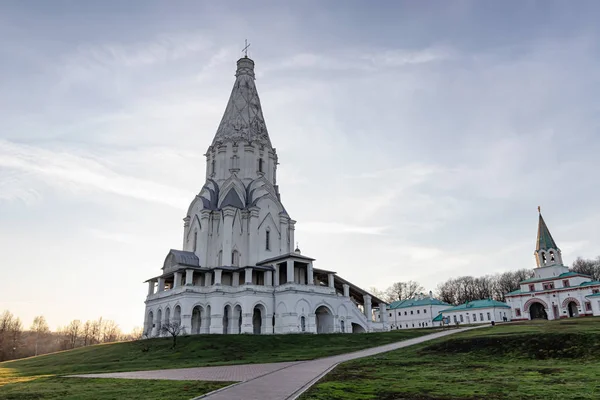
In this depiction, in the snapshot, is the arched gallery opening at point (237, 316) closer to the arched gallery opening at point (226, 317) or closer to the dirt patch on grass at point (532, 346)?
the arched gallery opening at point (226, 317)

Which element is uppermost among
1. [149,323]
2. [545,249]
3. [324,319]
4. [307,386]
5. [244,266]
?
[545,249]

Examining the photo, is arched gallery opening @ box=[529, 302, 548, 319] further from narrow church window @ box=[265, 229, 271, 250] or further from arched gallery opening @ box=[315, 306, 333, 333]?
A: narrow church window @ box=[265, 229, 271, 250]

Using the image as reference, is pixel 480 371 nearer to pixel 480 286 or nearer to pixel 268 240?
pixel 268 240

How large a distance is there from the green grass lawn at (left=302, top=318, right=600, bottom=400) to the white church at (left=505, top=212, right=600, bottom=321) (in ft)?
137

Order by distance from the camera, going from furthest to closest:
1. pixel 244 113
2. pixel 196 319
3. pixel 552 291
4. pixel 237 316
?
pixel 552 291, pixel 244 113, pixel 196 319, pixel 237 316

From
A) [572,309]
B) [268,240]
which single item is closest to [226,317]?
[268,240]

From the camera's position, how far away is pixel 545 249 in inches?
2461

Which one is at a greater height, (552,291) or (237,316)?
(552,291)

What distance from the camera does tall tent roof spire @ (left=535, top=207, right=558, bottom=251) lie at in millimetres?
62469

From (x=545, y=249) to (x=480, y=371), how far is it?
54520mm

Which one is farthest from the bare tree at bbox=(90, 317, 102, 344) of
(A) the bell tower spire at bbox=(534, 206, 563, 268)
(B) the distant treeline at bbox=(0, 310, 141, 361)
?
(A) the bell tower spire at bbox=(534, 206, 563, 268)

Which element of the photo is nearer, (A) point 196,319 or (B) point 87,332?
(A) point 196,319

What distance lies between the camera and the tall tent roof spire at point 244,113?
55.3 meters

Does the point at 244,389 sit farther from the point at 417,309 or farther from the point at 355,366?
the point at 417,309
